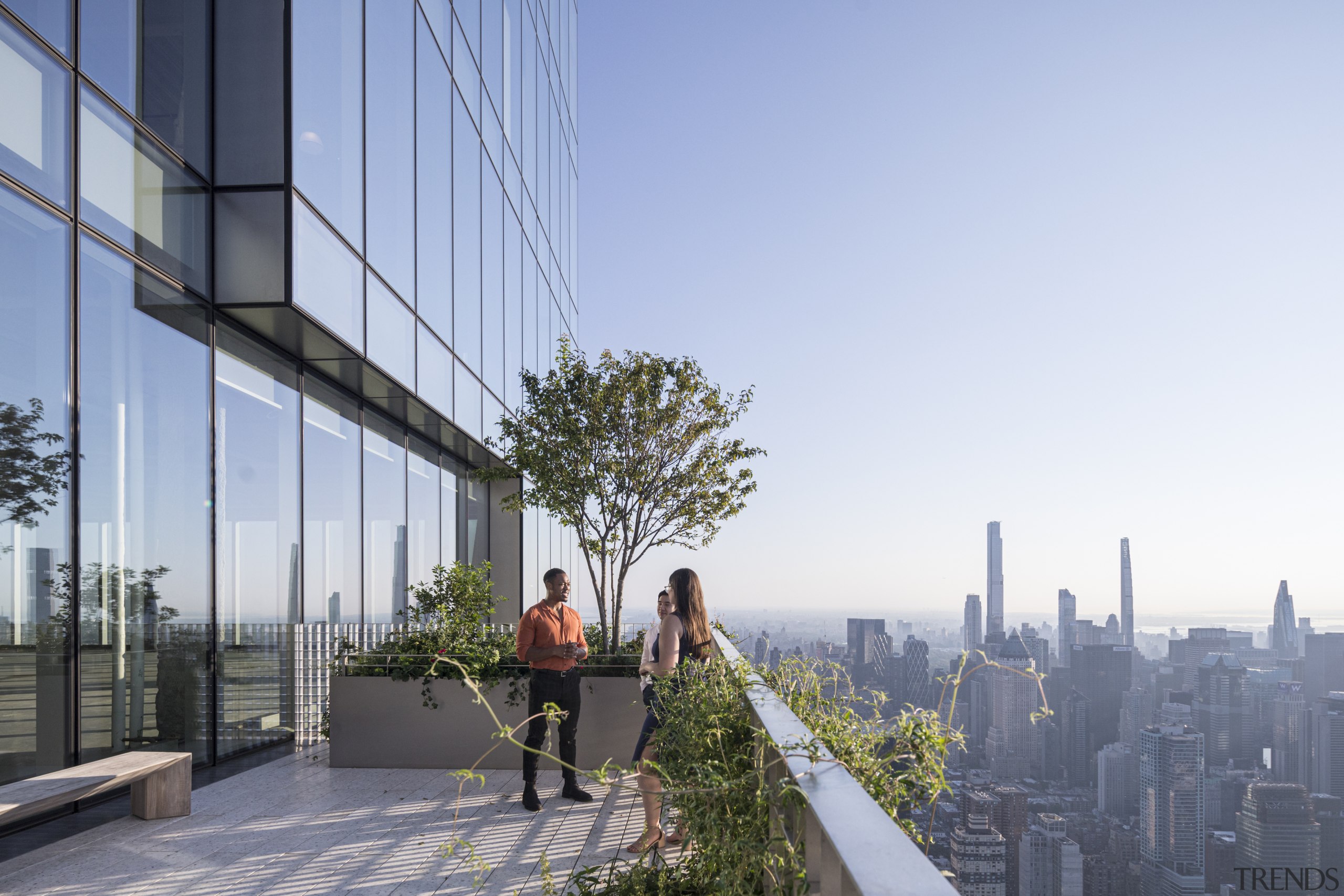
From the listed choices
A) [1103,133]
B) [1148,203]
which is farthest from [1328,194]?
[1103,133]

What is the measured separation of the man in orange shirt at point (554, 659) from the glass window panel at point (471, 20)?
1022 centimetres

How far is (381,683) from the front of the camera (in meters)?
8.16

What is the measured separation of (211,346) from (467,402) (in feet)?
18.3

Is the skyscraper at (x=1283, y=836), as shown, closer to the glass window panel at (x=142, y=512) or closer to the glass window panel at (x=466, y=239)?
the glass window panel at (x=466, y=239)

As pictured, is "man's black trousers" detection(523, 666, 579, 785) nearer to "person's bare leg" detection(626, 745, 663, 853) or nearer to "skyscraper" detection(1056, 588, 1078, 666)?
"person's bare leg" detection(626, 745, 663, 853)

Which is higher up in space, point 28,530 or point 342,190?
point 342,190

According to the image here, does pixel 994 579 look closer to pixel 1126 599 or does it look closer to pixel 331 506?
pixel 1126 599

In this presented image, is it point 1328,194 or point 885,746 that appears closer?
point 885,746

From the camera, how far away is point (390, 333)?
10.0 meters

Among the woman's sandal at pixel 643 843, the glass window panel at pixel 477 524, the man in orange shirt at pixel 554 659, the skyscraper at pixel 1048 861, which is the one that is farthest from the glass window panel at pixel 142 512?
the skyscraper at pixel 1048 861

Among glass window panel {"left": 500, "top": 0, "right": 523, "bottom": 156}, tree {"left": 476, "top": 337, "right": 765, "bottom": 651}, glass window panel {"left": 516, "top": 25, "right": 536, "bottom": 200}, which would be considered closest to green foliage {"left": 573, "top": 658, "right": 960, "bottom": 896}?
tree {"left": 476, "top": 337, "right": 765, "bottom": 651}

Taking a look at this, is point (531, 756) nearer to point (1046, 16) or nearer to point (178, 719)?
point (178, 719)

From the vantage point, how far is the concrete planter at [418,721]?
26.2ft

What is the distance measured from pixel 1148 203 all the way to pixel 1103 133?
19.6 meters
